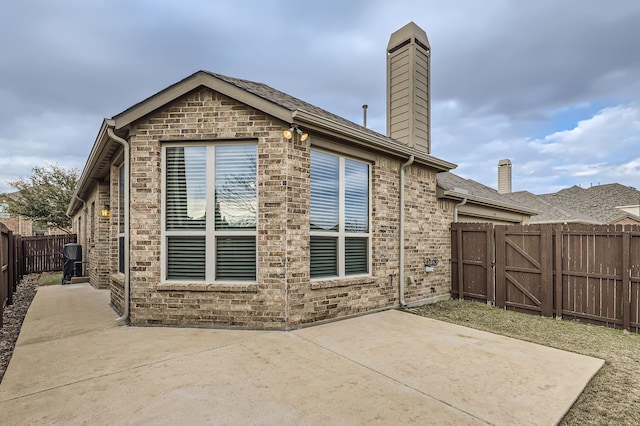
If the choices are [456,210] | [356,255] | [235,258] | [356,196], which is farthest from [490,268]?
[235,258]

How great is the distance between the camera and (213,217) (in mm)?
4648

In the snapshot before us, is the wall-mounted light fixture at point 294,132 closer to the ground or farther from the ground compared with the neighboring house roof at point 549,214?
farther from the ground

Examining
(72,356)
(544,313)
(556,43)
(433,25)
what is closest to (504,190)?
(556,43)

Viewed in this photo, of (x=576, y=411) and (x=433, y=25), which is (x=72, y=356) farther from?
(x=433, y=25)

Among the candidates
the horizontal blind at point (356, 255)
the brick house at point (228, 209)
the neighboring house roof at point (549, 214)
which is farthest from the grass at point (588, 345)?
the neighboring house roof at point (549, 214)

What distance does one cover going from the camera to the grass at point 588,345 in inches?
96.3

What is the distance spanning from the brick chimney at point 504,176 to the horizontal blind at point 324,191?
18.3 meters

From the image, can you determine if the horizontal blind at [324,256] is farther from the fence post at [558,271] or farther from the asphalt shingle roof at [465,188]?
the fence post at [558,271]

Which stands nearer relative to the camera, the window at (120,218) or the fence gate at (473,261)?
the window at (120,218)

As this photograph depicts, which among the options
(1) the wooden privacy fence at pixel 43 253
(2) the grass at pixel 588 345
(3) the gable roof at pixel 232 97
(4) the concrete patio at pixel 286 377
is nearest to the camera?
(4) the concrete patio at pixel 286 377

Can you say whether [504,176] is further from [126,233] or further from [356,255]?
[126,233]

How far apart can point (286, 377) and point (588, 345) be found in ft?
13.7

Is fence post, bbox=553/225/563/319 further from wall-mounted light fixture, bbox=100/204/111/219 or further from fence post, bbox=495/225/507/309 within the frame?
wall-mounted light fixture, bbox=100/204/111/219

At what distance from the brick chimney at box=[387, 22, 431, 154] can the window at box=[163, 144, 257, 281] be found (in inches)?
212
